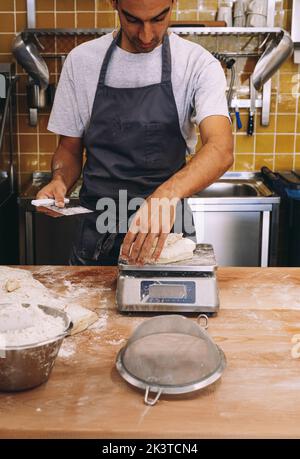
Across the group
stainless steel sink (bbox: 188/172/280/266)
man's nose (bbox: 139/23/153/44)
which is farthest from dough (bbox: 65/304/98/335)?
stainless steel sink (bbox: 188/172/280/266)

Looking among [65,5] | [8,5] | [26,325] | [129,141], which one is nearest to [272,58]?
[65,5]

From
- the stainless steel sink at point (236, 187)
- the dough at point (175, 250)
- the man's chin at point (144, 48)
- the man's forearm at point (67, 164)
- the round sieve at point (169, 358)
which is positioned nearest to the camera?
the round sieve at point (169, 358)

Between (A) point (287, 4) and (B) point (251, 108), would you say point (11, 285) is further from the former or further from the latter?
(A) point (287, 4)

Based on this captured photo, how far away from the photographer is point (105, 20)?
147 inches

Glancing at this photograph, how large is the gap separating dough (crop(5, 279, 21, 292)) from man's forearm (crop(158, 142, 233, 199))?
480mm

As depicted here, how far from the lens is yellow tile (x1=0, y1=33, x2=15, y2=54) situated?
378 cm

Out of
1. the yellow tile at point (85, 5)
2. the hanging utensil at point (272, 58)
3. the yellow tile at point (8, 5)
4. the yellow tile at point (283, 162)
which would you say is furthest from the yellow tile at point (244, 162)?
the yellow tile at point (8, 5)

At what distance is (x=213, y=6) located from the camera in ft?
12.2

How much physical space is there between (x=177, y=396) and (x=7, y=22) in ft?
10.4

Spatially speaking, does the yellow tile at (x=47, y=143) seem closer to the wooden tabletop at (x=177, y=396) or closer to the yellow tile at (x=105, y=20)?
the yellow tile at (x=105, y=20)

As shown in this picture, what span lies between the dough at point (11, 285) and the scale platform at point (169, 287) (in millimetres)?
278

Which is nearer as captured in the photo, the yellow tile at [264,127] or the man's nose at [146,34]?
the man's nose at [146,34]

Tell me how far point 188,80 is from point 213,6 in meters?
1.73

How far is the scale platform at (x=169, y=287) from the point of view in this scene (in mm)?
1601
